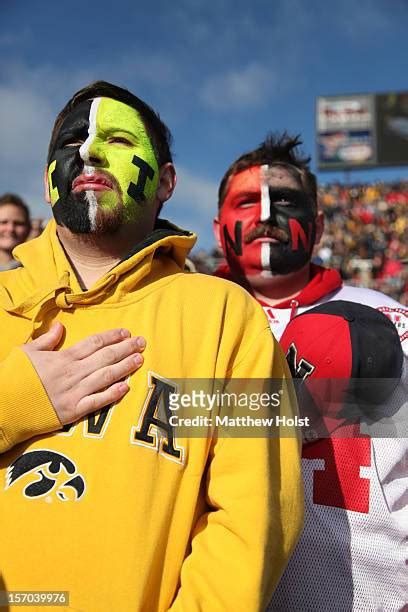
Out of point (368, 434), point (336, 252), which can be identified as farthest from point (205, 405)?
point (336, 252)

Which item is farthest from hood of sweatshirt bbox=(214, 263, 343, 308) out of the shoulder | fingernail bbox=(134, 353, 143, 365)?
fingernail bbox=(134, 353, 143, 365)

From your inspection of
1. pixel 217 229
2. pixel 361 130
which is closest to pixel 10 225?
pixel 217 229

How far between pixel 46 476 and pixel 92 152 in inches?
33.9

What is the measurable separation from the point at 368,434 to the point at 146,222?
87 centimetres

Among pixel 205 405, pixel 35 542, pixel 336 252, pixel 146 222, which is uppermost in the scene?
pixel 146 222

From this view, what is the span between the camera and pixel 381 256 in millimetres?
20078

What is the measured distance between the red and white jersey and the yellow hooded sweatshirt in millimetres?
268

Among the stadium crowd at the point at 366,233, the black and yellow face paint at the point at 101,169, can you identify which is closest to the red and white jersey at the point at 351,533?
the black and yellow face paint at the point at 101,169

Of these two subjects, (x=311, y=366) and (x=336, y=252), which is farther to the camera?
(x=336, y=252)

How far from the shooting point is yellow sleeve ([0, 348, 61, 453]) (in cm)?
130

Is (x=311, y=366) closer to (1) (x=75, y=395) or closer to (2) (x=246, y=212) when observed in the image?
(1) (x=75, y=395)

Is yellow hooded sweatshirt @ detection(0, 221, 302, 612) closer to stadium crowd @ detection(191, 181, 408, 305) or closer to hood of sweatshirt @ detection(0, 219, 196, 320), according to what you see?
hood of sweatshirt @ detection(0, 219, 196, 320)

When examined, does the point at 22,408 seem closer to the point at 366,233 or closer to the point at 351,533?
the point at 351,533

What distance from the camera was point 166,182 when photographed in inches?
71.4
